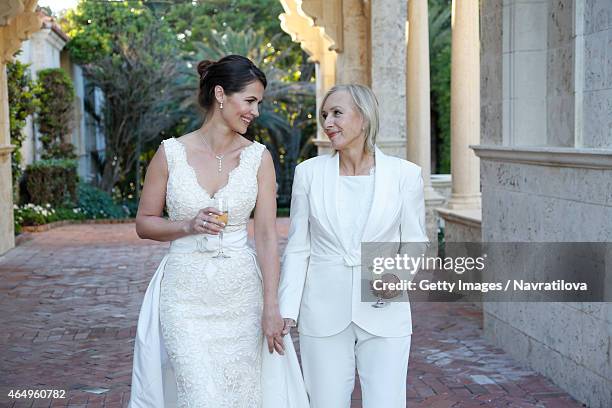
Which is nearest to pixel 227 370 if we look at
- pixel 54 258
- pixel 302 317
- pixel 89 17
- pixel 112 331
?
pixel 302 317

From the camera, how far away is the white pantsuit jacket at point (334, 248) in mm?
3934

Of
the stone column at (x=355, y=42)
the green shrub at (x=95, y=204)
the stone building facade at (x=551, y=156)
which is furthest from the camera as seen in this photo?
the green shrub at (x=95, y=204)

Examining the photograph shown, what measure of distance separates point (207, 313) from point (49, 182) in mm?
16297

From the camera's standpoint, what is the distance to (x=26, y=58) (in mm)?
21344

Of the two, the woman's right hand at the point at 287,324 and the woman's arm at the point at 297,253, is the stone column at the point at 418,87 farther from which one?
the woman's right hand at the point at 287,324

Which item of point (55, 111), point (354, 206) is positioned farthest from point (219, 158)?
point (55, 111)

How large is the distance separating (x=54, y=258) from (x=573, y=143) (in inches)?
365

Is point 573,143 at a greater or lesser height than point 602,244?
greater

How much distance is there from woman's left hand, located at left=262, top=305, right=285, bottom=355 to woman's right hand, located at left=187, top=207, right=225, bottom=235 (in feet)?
1.37

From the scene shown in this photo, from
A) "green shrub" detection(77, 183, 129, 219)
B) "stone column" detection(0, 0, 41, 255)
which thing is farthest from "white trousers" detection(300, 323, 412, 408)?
"green shrub" detection(77, 183, 129, 219)

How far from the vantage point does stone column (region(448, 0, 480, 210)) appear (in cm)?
1212

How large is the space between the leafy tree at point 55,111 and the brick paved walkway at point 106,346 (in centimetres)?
876

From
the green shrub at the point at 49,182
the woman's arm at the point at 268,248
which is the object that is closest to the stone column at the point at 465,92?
the woman's arm at the point at 268,248

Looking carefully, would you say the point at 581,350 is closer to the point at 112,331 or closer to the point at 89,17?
the point at 112,331
